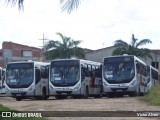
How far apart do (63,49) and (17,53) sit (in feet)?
89.2

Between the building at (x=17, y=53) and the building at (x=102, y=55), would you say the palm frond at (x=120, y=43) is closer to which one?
the building at (x=102, y=55)

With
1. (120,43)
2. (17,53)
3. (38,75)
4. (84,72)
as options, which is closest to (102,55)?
(120,43)

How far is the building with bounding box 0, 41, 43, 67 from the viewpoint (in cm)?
7819

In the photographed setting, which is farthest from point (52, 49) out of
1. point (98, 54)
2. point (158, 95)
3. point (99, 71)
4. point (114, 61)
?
point (158, 95)

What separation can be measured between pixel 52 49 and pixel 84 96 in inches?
994

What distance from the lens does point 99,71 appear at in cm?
3334

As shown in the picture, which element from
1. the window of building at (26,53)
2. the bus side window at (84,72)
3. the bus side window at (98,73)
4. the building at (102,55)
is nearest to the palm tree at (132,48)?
the building at (102,55)

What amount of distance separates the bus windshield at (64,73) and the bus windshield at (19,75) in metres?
1.51

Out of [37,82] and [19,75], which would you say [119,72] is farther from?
[19,75]

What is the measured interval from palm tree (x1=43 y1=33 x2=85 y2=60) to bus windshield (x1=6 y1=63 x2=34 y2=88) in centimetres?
2434

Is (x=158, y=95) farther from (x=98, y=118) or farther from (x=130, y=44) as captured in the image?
(x=130, y=44)

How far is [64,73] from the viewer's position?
2994 cm

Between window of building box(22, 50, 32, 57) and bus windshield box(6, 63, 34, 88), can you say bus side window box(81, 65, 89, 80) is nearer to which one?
bus windshield box(6, 63, 34, 88)

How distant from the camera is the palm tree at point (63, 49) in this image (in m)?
55.1
